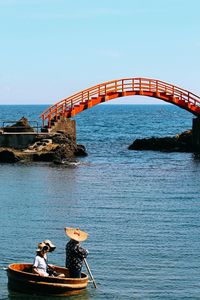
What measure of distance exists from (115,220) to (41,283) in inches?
494

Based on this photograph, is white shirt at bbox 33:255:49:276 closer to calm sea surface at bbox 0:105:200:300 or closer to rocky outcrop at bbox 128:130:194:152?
calm sea surface at bbox 0:105:200:300

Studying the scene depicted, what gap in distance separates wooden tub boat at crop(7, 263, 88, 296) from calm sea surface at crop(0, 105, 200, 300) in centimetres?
26

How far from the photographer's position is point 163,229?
3638 centimetres

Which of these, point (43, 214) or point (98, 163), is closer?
point (43, 214)

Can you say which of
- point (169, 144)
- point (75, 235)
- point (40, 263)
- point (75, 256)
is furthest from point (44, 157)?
point (40, 263)

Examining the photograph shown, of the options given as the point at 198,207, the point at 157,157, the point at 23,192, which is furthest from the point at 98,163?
the point at 198,207

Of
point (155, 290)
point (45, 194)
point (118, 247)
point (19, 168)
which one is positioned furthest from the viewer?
point (19, 168)

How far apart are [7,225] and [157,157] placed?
117ft

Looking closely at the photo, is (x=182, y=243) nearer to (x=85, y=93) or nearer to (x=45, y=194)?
(x=45, y=194)

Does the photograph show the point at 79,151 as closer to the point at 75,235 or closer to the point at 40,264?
the point at 75,235

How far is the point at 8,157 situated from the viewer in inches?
2404

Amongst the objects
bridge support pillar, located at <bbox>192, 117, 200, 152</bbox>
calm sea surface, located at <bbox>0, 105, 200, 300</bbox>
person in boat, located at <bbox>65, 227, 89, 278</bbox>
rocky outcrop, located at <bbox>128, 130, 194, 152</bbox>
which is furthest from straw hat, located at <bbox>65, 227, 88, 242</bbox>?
rocky outcrop, located at <bbox>128, 130, 194, 152</bbox>

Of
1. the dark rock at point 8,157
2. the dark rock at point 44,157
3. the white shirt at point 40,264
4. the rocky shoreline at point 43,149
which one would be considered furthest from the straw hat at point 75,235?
the dark rock at point 44,157

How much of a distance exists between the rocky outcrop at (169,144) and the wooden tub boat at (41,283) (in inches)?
1998
